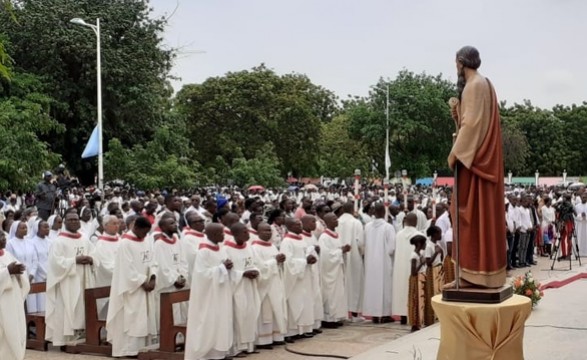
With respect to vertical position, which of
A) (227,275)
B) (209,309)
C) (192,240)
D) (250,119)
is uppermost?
(250,119)

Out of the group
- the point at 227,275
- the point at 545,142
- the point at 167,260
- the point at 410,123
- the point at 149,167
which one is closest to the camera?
the point at 227,275

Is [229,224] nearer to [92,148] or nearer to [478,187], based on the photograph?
[478,187]

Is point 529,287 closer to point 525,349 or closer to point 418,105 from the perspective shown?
point 525,349

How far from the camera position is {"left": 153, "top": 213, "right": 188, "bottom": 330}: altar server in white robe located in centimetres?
1079

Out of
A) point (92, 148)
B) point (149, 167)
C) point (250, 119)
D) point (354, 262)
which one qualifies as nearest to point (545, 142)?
point (250, 119)

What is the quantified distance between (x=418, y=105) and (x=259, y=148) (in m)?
10.3

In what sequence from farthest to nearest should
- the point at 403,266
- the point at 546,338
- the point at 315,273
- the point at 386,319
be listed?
the point at 386,319, the point at 403,266, the point at 315,273, the point at 546,338

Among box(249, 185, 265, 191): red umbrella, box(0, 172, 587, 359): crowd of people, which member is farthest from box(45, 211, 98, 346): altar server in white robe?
box(249, 185, 265, 191): red umbrella

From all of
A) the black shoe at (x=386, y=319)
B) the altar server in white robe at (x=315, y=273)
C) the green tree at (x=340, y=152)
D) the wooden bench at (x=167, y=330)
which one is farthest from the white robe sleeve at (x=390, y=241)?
the green tree at (x=340, y=152)

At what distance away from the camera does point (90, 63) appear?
36.1 m

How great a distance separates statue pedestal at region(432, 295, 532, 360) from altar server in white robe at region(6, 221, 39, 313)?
24.8 ft

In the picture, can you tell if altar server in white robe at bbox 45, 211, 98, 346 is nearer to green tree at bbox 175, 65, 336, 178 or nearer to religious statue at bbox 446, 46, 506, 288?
religious statue at bbox 446, 46, 506, 288

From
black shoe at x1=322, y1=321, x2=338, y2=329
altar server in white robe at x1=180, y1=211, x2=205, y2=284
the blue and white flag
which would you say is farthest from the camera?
the blue and white flag

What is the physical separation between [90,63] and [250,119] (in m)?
16.6
